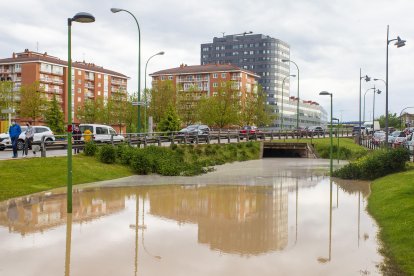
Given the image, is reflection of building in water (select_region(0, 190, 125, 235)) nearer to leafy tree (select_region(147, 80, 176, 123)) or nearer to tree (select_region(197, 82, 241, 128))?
tree (select_region(197, 82, 241, 128))

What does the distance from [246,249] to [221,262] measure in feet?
→ 3.88

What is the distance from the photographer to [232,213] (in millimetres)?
14375

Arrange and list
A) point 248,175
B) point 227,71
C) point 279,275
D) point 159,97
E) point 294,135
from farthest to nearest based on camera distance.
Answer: point 227,71
point 159,97
point 294,135
point 248,175
point 279,275

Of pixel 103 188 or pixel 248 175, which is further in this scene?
pixel 248 175

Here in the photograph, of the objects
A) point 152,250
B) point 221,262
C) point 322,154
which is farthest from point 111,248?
point 322,154

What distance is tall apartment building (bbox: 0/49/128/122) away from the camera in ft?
304

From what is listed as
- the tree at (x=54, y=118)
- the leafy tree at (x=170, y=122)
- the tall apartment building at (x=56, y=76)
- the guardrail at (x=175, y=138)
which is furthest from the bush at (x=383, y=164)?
the tall apartment building at (x=56, y=76)

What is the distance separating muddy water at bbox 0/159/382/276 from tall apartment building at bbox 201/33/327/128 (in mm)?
132336

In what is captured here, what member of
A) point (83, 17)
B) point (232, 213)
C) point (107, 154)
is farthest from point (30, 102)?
point (232, 213)

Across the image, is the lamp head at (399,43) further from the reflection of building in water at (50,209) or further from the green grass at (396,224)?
the reflection of building in water at (50,209)

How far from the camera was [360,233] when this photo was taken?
11.5m

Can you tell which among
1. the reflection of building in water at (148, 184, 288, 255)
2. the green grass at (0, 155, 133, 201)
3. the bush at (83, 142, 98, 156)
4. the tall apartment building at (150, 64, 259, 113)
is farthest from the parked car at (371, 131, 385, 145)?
the tall apartment building at (150, 64, 259, 113)

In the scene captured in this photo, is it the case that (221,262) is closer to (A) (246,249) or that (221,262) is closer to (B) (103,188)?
(A) (246,249)

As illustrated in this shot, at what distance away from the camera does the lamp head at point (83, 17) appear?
41.3 ft
